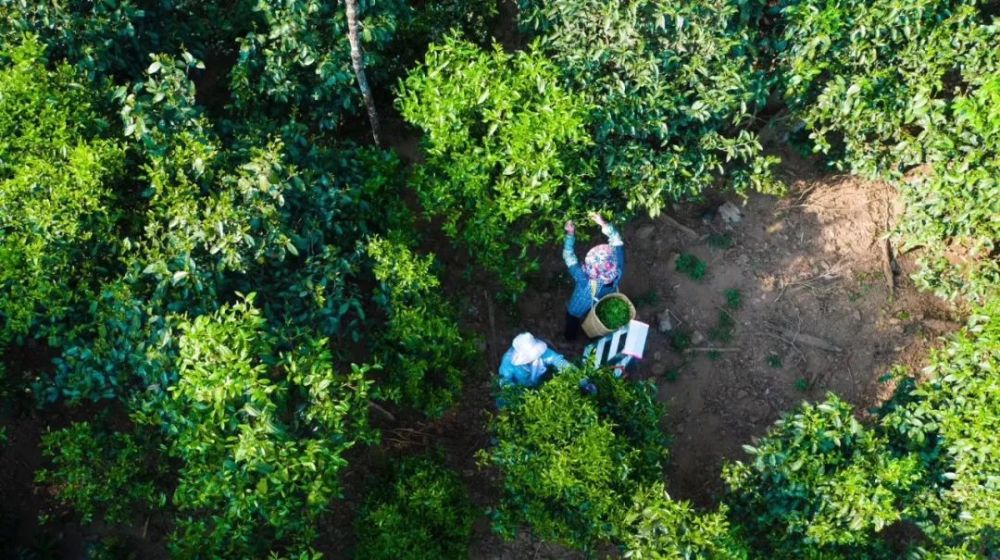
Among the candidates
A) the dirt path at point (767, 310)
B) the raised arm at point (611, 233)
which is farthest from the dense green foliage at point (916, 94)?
the raised arm at point (611, 233)

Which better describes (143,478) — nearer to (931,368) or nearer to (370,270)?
(370,270)

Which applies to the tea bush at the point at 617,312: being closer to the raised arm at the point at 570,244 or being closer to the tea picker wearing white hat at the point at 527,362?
the raised arm at the point at 570,244

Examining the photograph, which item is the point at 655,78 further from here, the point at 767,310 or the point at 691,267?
the point at 767,310

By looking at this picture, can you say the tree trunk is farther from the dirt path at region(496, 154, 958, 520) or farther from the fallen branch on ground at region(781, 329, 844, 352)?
the fallen branch on ground at region(781, 329, 844, 352)

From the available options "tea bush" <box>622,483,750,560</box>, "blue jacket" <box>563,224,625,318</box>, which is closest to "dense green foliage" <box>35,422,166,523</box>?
"tea bush" <box>622,483,750,560</box>

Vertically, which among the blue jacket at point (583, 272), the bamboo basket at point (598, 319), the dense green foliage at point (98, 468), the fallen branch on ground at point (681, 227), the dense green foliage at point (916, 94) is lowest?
the dense green foliage at point (98, 468)

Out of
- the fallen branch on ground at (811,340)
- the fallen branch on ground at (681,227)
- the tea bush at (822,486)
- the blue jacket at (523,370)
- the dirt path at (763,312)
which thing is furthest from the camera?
the fallen branch on ground at (681,227)
